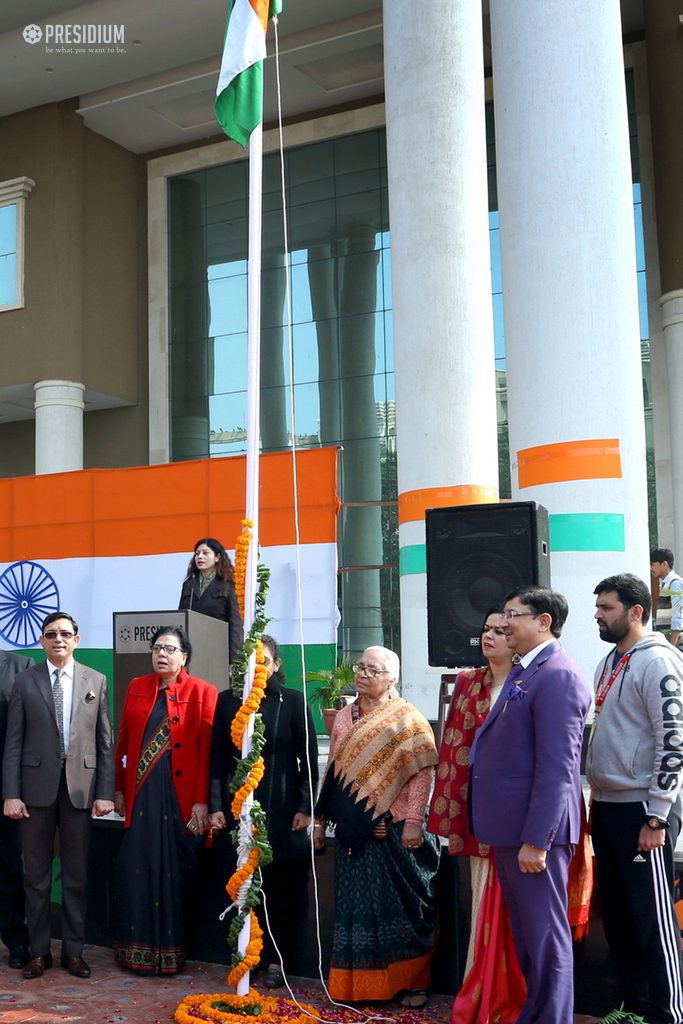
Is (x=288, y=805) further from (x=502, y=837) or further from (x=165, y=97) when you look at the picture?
(x=165, y=97)

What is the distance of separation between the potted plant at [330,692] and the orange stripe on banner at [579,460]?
132 inches

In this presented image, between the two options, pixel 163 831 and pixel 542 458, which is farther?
pixel 542 458

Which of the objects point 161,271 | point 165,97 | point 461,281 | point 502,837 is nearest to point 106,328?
point 161,271

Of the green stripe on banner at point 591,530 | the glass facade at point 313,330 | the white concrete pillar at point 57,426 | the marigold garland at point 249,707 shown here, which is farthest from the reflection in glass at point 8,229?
the marigold garland at point 249,707

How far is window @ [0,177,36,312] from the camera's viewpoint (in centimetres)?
1491

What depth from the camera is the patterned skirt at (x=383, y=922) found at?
12.8 ft

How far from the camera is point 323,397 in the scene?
14938mm

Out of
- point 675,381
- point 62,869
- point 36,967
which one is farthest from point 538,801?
point 675,381

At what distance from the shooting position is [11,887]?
4.76 meters

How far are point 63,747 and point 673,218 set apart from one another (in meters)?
10.6

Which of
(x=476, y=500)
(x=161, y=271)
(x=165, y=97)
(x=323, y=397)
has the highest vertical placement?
(x=165, y=97)

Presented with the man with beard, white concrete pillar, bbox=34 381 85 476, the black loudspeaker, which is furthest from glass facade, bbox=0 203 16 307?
the man with beard

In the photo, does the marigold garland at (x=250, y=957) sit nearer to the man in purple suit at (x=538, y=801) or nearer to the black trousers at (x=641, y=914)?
the man in purple suit at (x=538, y=801)

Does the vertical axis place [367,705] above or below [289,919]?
above
